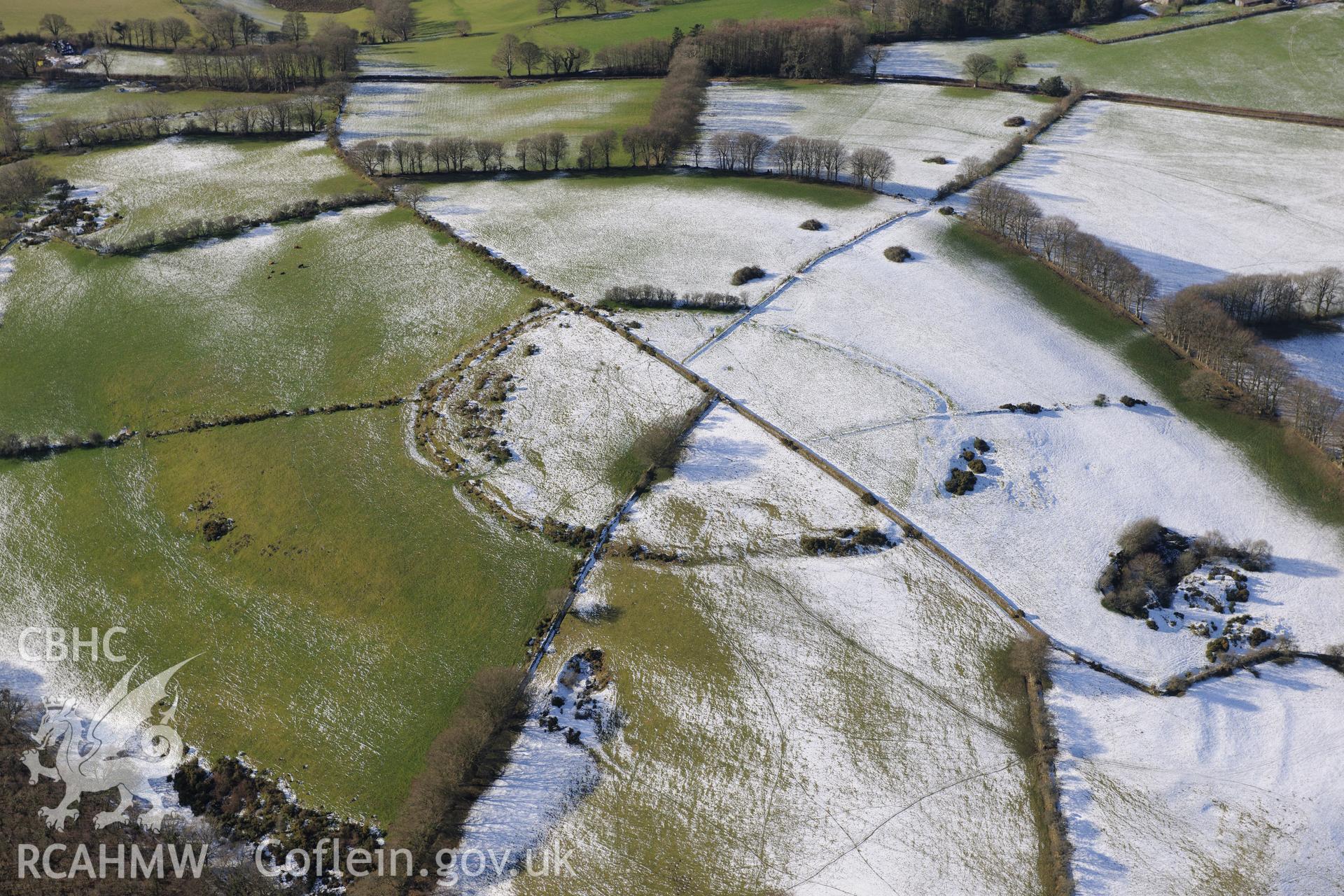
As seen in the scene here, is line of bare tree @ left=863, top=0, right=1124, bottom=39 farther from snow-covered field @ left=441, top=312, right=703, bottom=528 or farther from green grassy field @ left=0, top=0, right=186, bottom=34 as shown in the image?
green grassy field @ left=0, top=0, right=186, bottom=34

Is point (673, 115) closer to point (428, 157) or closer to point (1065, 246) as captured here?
point (428, 157)

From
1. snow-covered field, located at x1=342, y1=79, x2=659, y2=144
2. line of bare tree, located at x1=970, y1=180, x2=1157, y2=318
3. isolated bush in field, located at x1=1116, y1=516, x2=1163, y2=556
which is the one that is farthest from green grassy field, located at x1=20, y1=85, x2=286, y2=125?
isolated bush in field, located at x1=1116, y1=516, x2=1163, y2=556

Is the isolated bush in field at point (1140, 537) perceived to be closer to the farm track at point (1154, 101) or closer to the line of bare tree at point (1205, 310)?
the line of bare tree at point (1205, 310)

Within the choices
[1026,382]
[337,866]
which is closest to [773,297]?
[1026,382]

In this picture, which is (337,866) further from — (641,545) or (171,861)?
(641,545)

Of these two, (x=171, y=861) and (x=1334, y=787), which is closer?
(x=171, y=861)

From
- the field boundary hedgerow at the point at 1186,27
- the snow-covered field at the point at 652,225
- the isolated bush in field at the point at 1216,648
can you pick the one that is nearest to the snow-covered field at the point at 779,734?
the isolated bush in field at the point at 1216,648

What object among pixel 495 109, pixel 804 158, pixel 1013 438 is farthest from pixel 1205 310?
pixel 495 109

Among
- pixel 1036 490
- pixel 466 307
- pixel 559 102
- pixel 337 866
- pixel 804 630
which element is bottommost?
pixel 337 866
